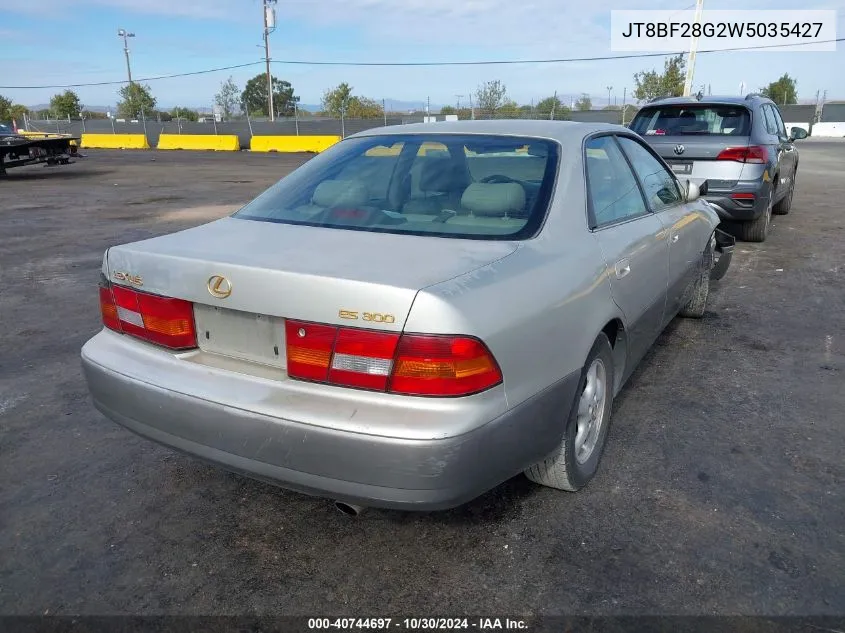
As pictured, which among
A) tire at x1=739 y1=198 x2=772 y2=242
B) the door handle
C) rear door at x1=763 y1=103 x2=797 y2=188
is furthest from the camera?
rear door at x1=763 y1=103 x2=797 y2=188

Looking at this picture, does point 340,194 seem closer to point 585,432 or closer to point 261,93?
point 585,432

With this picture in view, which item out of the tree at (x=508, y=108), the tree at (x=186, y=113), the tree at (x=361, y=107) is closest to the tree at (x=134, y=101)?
the tree at (x=186, y=113)

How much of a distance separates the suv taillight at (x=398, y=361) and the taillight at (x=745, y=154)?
6448 millimetres

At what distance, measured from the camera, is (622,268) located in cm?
289

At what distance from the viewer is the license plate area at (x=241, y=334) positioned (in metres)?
2.13

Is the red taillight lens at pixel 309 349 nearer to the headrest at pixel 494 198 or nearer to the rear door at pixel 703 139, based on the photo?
the headrest at pixel 494 198

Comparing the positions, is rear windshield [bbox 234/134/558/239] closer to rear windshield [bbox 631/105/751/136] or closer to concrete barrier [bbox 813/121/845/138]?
rear windshield [bbox 631/105/751/136]

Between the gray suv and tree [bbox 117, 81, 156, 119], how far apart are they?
62.2 meters

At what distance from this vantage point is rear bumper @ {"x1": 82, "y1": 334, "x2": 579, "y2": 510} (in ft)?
6.43

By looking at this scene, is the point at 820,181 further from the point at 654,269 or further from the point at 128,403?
the point at 128,403

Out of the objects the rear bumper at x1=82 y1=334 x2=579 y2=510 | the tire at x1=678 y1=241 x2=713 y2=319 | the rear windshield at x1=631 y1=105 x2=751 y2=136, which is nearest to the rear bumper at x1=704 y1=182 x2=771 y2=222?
the rear windshield at x1=631 y1=105 x2=751 y2=136

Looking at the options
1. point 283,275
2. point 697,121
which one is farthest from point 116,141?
point 283,275

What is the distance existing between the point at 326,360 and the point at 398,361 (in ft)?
0.79

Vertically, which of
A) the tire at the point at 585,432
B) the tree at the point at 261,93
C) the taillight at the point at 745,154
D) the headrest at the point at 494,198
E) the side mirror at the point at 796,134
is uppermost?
the tree at the point at 261,93
